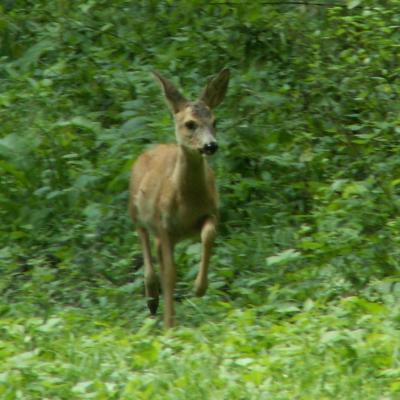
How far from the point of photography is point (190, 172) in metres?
10.1

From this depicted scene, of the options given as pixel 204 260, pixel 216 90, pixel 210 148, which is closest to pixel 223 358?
pixel 204 260

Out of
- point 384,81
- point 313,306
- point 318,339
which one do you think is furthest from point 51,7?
point 318,339

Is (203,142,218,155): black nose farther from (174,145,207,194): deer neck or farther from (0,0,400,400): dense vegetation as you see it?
(0,0,400,400): dense vegetation

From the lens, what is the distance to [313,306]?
8422 millimetres

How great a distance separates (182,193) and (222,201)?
139 centimetres

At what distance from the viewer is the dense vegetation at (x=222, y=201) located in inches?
288

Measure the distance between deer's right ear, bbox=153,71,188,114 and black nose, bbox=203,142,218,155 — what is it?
2.28ft

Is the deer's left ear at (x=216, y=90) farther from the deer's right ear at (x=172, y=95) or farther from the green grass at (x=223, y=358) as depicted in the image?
the green grass at (x=223, y=358)

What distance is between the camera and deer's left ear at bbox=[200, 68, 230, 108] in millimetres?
10609

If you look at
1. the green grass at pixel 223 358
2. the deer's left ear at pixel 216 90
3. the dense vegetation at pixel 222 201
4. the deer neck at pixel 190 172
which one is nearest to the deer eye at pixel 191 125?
the deer neck at pixel 190 172

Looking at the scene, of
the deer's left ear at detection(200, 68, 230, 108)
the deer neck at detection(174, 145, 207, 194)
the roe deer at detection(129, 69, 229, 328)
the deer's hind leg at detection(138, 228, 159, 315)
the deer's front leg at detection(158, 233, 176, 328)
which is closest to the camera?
the deer's front leg at detection(158, 233, 176, 328)

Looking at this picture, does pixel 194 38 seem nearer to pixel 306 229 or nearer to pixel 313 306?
pixel 306 229

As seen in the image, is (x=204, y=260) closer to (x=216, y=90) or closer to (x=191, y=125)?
(x=191, y=125)

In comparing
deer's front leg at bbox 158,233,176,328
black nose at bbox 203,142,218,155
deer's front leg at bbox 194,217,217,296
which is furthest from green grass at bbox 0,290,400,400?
black nose at bbox 203,142,218,155
